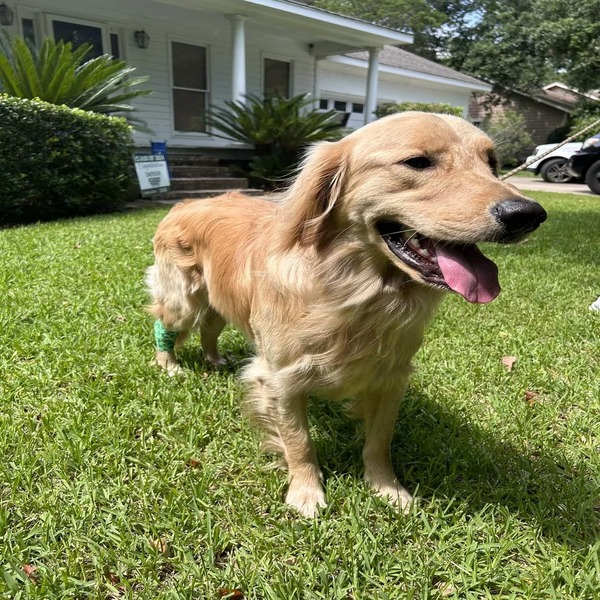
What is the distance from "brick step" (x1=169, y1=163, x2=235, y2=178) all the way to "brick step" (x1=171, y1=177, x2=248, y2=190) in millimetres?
316

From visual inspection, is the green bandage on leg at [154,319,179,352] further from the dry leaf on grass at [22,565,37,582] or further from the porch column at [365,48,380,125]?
the porch column at [365,48,380,125]

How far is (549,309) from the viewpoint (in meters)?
4.86

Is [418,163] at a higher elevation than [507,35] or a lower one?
lower

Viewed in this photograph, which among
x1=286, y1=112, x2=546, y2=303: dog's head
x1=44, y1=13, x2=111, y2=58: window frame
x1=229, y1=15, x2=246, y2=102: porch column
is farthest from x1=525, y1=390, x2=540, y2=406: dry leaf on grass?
x1=44, y1=13, x2=111, y2=58: window frame

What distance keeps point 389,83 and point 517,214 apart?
22.9 meters

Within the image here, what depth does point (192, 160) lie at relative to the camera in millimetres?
13516

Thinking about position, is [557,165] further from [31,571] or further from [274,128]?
[31,571]

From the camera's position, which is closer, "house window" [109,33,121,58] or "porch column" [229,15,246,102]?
"house window" [109,33,121,58]

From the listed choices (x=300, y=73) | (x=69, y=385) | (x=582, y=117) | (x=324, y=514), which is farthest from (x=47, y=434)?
(x=582, y=117)

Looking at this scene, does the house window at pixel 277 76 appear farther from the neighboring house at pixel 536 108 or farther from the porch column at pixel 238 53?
the neighboring house at pixel 536 108

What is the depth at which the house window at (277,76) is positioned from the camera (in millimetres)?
16562

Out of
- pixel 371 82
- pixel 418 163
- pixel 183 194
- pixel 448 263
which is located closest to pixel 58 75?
pixel 183 194

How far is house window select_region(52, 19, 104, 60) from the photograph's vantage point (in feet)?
39.5

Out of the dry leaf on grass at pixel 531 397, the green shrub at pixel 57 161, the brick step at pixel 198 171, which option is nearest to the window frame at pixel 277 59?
the brick step at pixel 198 171
